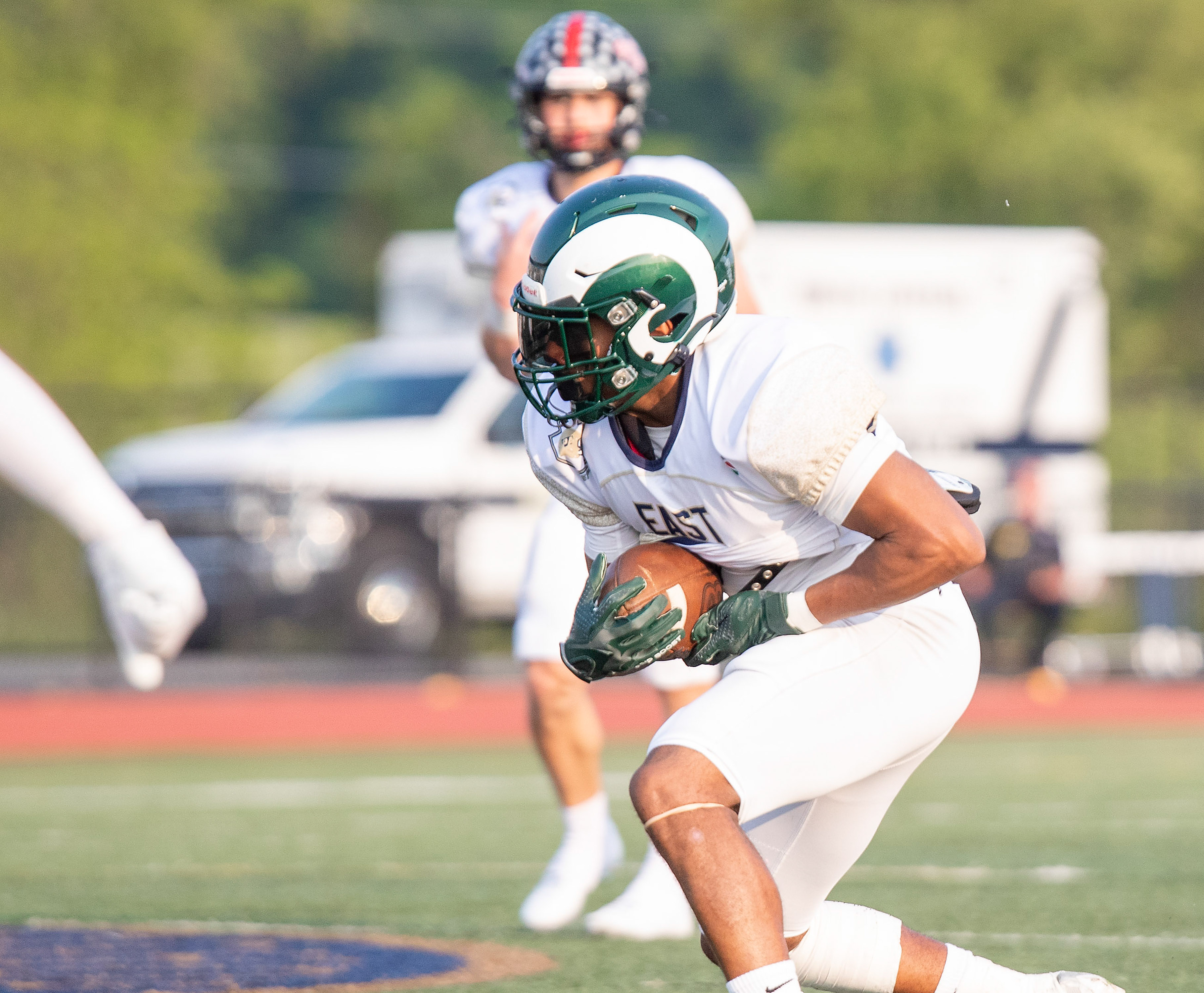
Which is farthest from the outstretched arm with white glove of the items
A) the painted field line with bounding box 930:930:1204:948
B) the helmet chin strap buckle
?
the painted field line with bounding box 930:930:1204:948

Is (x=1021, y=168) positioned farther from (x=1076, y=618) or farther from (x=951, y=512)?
(x=951, y=512)

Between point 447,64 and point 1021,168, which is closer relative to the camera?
point 1021,168

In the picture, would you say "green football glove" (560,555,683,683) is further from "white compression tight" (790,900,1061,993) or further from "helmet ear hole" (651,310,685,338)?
"white compression tight" (790,900,1061,993)

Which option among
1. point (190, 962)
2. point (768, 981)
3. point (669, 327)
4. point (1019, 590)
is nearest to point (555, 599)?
point (190, 962)

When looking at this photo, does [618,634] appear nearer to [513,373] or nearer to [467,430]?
[513,373]

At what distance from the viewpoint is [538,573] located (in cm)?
504

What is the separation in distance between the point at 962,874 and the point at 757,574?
9.50 feet

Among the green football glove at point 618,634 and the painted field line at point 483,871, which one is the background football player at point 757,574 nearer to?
the green football glove at point 618,634

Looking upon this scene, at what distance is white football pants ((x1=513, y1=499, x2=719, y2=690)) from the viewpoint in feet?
16.3

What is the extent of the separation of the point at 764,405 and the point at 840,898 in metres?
2.75

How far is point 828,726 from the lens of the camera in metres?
3.13

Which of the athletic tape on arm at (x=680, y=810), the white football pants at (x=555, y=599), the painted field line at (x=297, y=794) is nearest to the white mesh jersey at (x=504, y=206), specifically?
the white football pants at (x=555, y=599)

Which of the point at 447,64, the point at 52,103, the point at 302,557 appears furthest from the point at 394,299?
the point at 447,64

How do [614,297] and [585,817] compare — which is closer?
[614,297]
